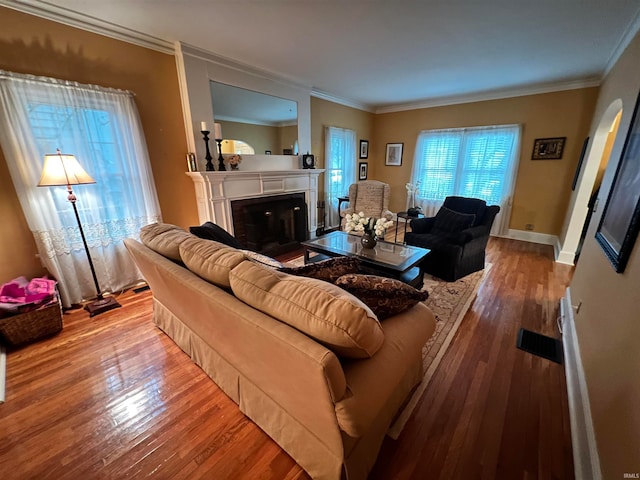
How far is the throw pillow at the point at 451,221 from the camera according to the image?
3096 millimetres

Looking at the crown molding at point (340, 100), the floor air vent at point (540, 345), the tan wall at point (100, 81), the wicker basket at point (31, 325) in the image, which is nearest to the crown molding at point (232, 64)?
the tan wall at point (100, 81)

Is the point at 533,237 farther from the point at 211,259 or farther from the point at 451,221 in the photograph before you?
the point at 211,259

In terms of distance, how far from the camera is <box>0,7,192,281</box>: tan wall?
78.7 inches

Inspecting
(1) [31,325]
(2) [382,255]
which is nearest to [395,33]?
(2) [382,255]

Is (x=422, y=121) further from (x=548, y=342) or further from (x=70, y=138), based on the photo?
(x=70, y=138)

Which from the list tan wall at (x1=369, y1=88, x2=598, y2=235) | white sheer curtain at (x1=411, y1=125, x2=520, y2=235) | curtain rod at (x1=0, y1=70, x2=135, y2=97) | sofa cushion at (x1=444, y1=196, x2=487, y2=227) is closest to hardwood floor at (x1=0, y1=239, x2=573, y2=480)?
sofa cushion at (x1=444, y1=196, x2=487, y2=227)

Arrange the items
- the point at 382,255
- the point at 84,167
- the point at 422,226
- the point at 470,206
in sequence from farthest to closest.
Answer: the point at 422,226 < the point at 470,206 < the point at 382,255 < the point at 84,167

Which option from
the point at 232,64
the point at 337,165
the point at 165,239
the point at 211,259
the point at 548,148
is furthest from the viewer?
the point at 337,165

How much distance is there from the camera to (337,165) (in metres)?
5.23

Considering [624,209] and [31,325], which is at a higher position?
[624,209]

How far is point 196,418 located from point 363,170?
558 cm

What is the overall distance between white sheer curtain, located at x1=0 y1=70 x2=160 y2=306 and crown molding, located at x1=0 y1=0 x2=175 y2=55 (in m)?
0.48

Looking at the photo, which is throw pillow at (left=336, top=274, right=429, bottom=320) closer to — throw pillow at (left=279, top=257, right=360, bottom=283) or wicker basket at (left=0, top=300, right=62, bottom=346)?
throw pillow at (left=279, top=257, right=360, bottom=283)

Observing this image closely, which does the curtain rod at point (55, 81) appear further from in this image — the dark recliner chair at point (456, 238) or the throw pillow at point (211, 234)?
the dark recliner chair at point (456, 238)
